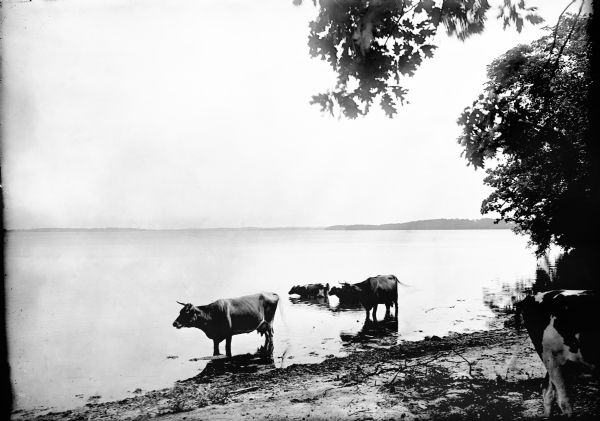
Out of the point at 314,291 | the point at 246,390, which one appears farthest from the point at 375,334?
the point at 314,291

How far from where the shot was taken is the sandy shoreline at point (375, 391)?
6789 millimetres

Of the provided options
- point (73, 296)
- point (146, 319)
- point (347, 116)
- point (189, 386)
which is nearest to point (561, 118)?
point (347, 116)

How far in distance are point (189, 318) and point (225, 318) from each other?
1.34m

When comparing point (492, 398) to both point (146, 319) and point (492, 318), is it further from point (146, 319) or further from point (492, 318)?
point (146, 319)

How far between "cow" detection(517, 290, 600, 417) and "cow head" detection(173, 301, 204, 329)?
1147 cm

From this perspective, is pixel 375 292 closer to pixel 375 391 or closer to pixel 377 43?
pixel 375 391

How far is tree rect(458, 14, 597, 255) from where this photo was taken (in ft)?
19.6

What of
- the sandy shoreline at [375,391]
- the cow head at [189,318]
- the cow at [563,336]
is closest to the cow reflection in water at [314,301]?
the cow head at [189,318]

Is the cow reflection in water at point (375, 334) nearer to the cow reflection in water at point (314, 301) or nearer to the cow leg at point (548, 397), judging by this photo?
the cow reflection in water at point (314, 301)

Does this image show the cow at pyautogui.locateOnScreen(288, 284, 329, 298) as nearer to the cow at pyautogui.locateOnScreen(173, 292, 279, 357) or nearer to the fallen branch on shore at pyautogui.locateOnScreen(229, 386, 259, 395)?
the cow at pyautogui.locateOnScreen(173, 292, 279, 357)

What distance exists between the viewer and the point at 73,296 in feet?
139

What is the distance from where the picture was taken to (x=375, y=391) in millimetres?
8297

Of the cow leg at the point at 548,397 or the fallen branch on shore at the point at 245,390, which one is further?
the fallen branch on shore at the point at 245,390

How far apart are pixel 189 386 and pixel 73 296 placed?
3738cm
